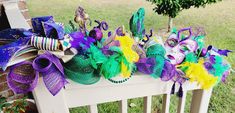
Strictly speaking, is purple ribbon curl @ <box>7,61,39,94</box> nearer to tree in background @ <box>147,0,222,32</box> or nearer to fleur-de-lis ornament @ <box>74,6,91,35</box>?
fleur-de-lis ornament @ <box>74,6,91,35</box>

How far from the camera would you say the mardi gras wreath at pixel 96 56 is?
2.07 ft

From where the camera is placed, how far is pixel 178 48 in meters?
0.75

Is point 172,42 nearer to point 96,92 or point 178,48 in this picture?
point 178,48

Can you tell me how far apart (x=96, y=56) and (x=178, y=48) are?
0.25m

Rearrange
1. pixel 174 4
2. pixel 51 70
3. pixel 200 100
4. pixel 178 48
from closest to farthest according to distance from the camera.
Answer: pixel 51 70
pixel 178 48
pixel 200 100
pixel 174 4

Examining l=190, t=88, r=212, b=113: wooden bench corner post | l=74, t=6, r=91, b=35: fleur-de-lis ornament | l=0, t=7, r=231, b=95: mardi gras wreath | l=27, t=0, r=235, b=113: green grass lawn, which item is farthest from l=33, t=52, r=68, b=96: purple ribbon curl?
l=27, t=0, r=235, b=113: green grass lawn

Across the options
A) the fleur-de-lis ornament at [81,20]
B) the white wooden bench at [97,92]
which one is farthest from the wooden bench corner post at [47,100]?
the fleur-de-lis ornament at [81,20]

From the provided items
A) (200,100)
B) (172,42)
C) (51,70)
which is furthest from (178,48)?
(51,70)

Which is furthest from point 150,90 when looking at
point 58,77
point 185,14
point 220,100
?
point 185,14

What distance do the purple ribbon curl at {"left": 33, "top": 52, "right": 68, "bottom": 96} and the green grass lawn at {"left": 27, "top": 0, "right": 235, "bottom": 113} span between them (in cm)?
177

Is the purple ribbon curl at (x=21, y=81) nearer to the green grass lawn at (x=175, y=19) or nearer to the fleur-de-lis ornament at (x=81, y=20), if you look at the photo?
the fleur-de-lis ornament at (x=81, y=20)

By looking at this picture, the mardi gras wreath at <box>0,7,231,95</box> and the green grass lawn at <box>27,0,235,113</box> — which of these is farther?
the green grass lawn at <box>27,0,235,113</box>

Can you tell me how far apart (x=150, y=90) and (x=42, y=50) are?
338 mm

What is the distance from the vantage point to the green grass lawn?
2.52 m
